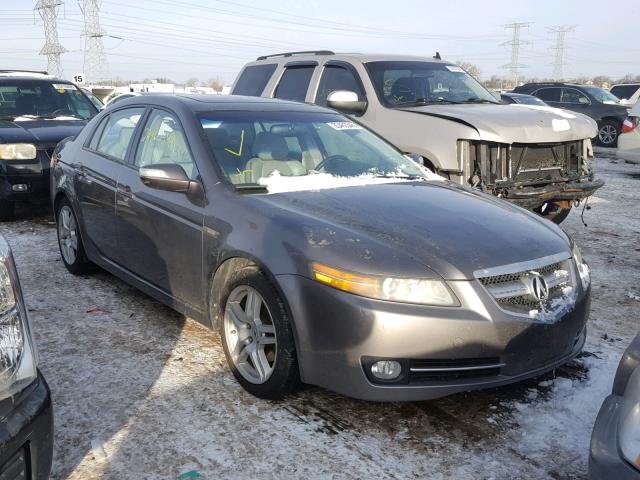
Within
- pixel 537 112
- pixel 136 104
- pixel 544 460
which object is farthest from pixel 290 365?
pixel 537 112

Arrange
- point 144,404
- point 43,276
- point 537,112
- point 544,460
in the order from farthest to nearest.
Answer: point 537,112 → point 43,276 → point 144,404 → point 544,460

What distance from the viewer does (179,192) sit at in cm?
388

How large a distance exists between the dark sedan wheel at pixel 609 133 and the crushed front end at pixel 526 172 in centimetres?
1275

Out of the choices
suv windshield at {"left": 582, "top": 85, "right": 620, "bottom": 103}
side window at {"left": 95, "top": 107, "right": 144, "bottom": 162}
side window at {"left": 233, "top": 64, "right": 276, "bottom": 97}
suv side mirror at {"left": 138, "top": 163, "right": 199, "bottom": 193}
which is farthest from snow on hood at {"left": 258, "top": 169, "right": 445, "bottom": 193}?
suv windshield at {"left": 582, "top": 85, "right": 620, "bottom": 103}

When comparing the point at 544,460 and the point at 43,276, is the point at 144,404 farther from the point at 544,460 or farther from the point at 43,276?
the point at 43,276

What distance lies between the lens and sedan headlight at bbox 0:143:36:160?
738cm

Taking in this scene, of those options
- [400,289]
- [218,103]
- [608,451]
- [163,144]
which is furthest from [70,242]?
[608,451]

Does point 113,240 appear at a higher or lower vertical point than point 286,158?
lower

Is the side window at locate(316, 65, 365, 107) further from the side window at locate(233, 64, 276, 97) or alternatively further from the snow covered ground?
the snow covered ground

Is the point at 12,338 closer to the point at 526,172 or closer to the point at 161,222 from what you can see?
the point at 161,222

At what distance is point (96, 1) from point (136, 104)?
200ft

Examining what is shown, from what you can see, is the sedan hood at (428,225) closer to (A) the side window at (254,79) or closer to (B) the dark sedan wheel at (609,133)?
Result: (A) the side window at (254,79)

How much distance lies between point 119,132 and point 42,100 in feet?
15.2

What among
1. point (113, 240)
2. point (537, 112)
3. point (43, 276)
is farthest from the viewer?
point (537, 112)
